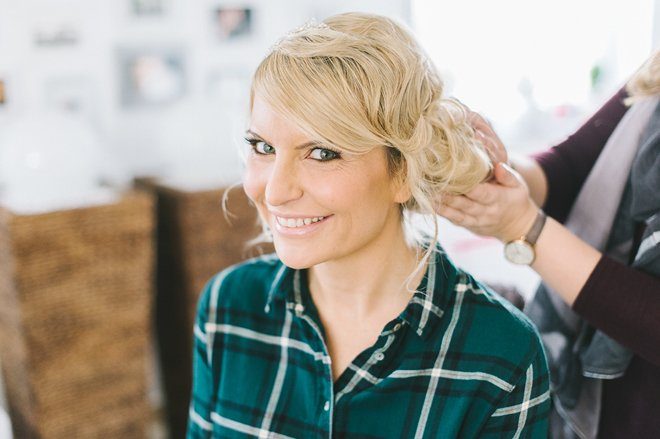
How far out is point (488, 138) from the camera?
1.14m

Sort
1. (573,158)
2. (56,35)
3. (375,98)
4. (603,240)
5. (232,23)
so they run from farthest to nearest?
(232,23)
(56,35)
(573,158)
(603,240)
(375,98)

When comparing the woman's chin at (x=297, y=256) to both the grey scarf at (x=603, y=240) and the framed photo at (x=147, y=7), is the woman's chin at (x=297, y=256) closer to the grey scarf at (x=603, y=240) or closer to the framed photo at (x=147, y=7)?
the grey scarf at (x=603, y=240)

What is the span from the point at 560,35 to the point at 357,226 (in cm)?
234

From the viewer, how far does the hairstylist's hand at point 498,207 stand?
1.08 metres

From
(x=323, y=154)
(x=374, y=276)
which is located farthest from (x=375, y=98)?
(x=374, y=276)

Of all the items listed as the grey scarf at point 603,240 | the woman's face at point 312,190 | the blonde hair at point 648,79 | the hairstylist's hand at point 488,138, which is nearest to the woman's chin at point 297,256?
the woman's face at point 312,190

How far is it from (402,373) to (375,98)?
458 mm

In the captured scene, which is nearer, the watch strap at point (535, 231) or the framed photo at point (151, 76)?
the watch strap at point (535, 231)

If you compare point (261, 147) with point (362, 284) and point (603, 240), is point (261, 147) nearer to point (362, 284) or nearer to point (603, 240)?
point (362, 284)

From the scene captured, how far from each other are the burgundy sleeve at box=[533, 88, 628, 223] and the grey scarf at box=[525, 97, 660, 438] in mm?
61

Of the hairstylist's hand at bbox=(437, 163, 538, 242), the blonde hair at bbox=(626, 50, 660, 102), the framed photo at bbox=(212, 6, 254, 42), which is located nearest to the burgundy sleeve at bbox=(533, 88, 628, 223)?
the blonde hair at bbox=(626, 50, 660, 102)

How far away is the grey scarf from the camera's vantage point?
1.08 meters

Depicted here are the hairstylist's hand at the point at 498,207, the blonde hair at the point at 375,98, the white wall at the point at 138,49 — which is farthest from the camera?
the white wall at the point at 138,49

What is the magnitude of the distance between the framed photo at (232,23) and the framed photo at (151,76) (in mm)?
182
